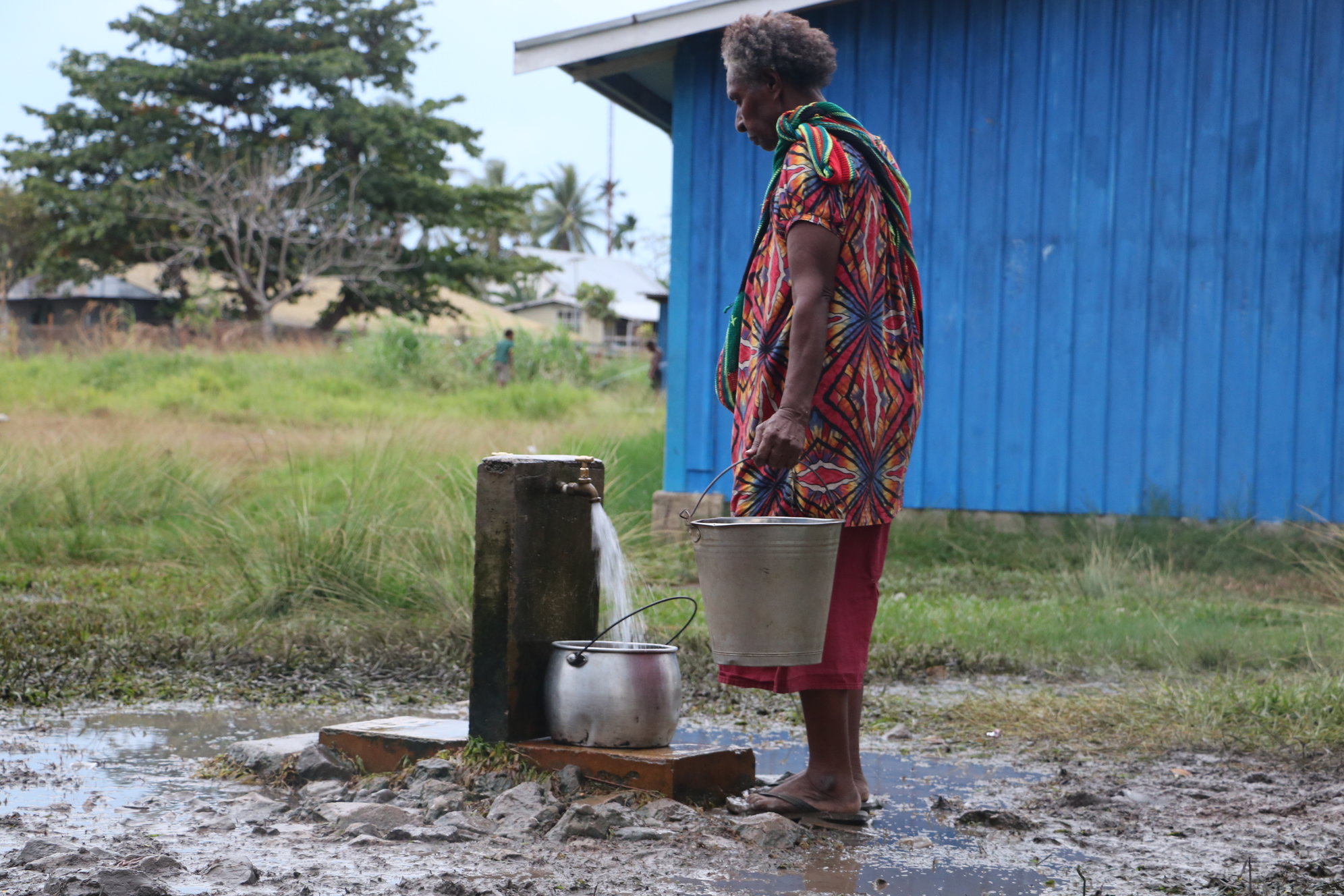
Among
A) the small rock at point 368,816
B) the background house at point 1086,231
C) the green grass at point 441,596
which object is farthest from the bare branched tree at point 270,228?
the small rock at point 368,816

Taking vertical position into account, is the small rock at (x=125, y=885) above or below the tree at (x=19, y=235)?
below

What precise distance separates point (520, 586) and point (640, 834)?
2.71ft

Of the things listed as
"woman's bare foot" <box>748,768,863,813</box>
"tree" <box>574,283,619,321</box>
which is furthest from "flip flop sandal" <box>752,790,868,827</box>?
"tree" <box>574,283,619,321</box>

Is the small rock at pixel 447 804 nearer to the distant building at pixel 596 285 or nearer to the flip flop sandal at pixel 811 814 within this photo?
the flip flop sandal at pixel 811 814

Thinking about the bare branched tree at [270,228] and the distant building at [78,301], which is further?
the distant building at [78,301]

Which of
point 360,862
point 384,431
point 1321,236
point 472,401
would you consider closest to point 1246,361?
point 1321,236

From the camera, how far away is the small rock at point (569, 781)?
354 centimetres

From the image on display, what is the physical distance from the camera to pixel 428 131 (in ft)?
120

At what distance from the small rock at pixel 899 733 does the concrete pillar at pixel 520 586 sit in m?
1.36

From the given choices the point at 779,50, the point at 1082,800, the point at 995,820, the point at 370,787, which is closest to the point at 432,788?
the point at 370,787

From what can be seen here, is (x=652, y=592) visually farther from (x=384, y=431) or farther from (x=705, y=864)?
(x=384, y=431)

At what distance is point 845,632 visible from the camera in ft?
11.2

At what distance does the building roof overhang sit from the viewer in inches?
352

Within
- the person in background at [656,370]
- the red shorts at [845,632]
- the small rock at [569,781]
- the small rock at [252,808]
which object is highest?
the person in background at [656,370]
